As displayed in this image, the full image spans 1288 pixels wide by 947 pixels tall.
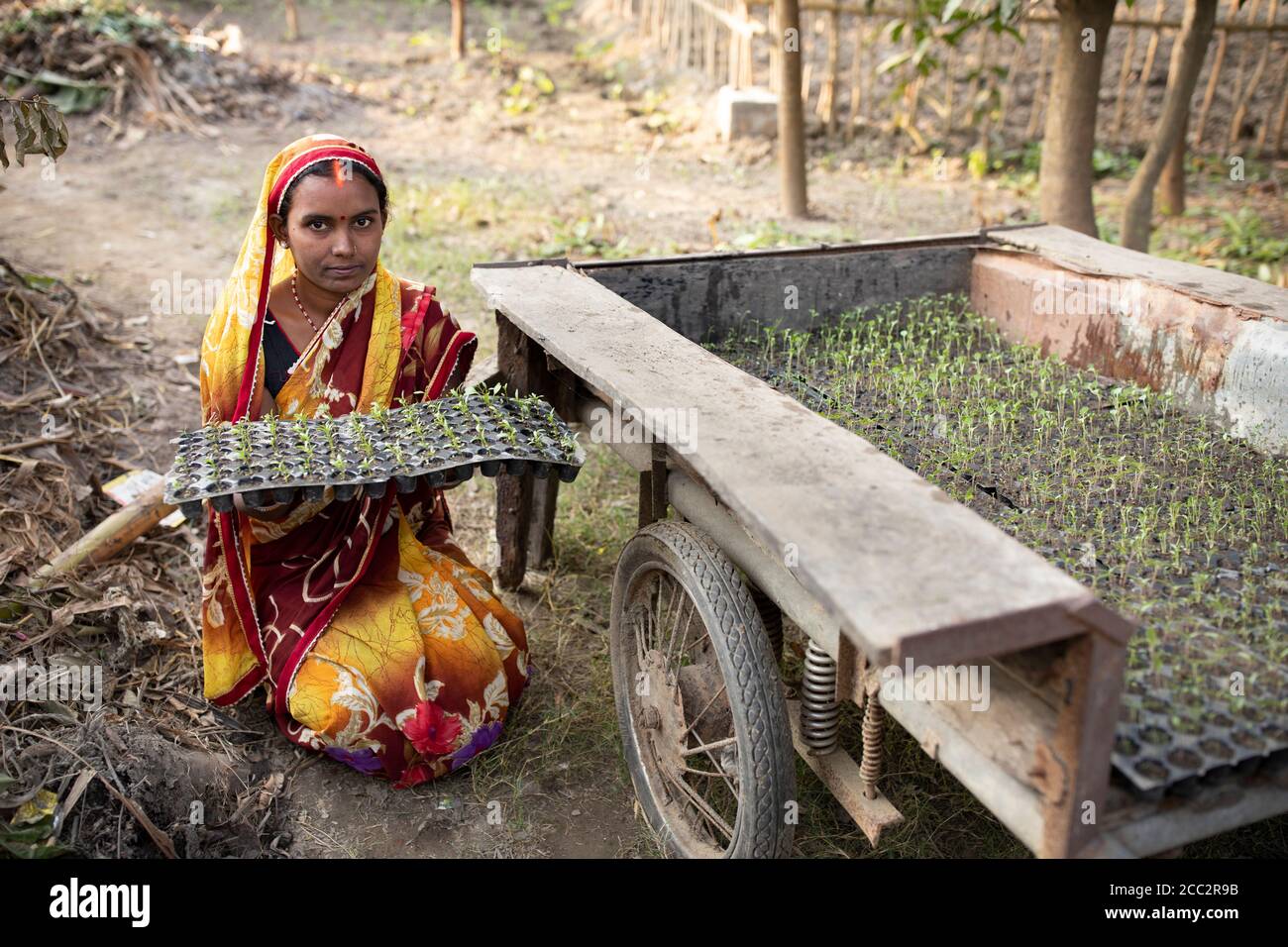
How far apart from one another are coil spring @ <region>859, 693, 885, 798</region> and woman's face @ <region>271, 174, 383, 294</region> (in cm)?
163

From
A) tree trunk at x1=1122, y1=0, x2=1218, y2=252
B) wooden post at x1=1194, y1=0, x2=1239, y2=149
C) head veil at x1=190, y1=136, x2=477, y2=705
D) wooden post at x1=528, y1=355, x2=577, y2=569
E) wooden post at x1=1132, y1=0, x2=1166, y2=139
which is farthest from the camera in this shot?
wooden post at x1=1132, y1=0, x2=1166, y2=139

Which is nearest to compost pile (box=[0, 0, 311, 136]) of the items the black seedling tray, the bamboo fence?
the bamboo fence

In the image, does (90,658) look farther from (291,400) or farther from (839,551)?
(839,551)

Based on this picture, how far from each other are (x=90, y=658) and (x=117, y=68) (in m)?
7.15

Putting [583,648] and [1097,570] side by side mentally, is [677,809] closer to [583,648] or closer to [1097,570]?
[583,648]

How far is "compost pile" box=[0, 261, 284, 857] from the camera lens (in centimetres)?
242

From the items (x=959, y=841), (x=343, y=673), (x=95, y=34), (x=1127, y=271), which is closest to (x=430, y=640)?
(x=343, y=673)

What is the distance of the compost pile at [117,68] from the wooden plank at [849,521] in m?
7.37

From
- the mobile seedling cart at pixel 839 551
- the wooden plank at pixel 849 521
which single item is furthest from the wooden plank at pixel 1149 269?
the wooden plank at pixel 849 521

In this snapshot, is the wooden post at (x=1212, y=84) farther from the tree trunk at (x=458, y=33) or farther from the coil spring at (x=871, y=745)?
the coil spring at (x=871, y=745)

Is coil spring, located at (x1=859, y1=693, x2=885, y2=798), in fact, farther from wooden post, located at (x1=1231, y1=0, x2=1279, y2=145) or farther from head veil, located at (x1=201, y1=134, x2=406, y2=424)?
wooden post, located at (x1=1231, y1=0, x2=1279, y2=145)

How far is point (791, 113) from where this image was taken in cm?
643

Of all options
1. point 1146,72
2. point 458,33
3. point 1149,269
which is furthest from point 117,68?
point 1149,269

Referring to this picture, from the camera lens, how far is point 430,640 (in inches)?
113
